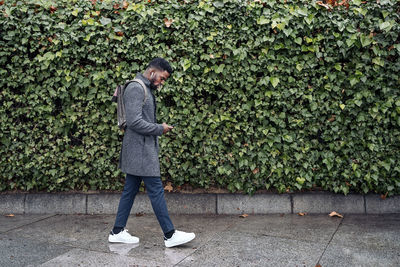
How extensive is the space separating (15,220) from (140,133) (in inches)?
102

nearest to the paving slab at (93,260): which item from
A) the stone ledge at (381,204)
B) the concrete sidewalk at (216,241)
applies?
the concrete sidewalk at (216,241)

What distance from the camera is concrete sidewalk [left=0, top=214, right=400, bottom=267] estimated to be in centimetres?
367

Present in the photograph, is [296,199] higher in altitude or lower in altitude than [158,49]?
lower

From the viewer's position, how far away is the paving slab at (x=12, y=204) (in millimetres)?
5414

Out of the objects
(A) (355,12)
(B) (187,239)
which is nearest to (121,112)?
(B) (187,239)

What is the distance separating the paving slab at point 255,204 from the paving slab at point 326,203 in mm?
163

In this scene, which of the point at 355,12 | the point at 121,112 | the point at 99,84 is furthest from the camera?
the point at 99,84

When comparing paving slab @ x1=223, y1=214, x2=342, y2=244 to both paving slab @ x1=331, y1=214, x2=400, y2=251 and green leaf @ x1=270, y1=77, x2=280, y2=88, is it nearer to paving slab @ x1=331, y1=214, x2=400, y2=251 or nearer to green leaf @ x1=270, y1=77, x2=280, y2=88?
paving slab @ x1=331, y1=214, x2=400, y2=251

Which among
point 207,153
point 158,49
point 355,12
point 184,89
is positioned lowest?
point 207,153

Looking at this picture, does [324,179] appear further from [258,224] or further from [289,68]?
[289,68]

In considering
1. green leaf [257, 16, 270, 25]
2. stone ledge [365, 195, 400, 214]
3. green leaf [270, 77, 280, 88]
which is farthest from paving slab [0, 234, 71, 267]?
stone ledge [365, 195, 400, 214]

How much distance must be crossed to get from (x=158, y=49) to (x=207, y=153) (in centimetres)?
157

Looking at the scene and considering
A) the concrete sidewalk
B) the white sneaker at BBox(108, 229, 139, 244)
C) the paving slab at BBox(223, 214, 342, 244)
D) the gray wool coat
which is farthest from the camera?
the paving slab at BBox(223, 214, 342, 244)

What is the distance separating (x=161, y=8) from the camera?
4.95 m
